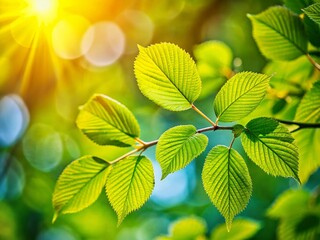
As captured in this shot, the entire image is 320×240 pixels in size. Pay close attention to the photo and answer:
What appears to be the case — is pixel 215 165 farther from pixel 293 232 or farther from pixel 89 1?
pixel 89 1

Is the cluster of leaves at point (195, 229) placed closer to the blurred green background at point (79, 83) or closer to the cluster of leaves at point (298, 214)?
the cluster of leaves at point (298, 214)

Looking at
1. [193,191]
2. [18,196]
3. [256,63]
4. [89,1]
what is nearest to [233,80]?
[256,63]

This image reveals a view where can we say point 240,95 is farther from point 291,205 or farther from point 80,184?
point 291,205

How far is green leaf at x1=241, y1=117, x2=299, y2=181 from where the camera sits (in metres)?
0.64

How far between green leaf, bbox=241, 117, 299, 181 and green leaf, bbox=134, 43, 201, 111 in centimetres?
12

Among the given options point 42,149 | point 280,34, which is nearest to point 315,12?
point 280,34

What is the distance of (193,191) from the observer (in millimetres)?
4531

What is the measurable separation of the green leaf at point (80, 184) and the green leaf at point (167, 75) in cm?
17

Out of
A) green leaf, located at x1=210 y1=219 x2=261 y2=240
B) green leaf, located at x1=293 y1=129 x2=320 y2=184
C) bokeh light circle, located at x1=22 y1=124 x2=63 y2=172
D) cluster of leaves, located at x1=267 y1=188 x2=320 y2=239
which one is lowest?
bokeh light circle, located at x1=22 y1=124 x2=63 y2=172

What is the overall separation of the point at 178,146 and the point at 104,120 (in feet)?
0.49

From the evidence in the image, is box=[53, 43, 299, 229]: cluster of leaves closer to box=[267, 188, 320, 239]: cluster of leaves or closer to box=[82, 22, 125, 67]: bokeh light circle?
box=[267, 188, 320, 239]: cluster of leaves

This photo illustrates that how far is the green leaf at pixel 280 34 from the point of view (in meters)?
0.84

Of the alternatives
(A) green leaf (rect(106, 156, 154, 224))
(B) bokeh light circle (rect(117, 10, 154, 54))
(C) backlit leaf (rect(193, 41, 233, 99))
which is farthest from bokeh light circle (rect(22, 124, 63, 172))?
(A) green leaf (rect(106, 156, 154, 224))

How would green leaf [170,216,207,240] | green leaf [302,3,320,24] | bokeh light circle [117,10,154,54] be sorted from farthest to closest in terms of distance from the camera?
bokeh light circle [117,10,154,54] < green leaf [170,216,207,240] < green leaf [302,3,320,24]
